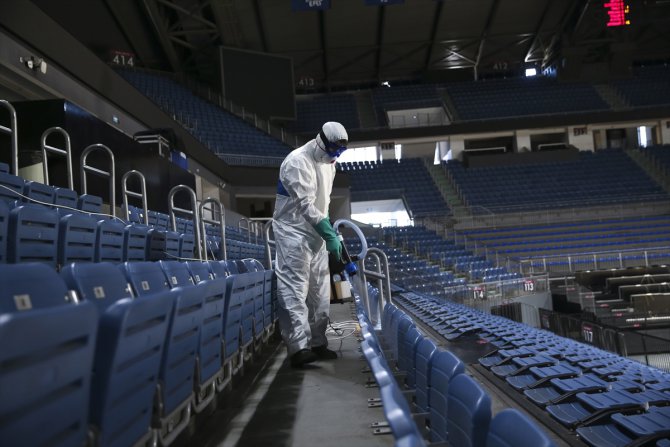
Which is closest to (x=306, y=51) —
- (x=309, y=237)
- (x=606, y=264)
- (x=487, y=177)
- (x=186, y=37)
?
(x=186, y=37)

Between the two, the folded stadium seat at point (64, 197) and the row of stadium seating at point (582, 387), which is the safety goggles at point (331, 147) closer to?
the row of stadium seating at point (582, 387)

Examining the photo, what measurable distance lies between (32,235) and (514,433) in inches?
104

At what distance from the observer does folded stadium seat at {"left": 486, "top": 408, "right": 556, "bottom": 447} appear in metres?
1.14

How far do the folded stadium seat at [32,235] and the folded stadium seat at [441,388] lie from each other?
2.10 m

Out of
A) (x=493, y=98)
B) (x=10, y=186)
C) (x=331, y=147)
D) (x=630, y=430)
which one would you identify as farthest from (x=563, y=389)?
(x=493, y=98)

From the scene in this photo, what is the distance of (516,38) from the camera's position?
2486 centimetres

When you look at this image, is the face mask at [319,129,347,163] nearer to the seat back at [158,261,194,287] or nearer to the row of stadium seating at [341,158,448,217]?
the seat back at [158,261,194,287]

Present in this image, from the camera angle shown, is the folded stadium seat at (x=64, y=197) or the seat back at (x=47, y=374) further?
the folded stadium seat at (x=64, y=197)

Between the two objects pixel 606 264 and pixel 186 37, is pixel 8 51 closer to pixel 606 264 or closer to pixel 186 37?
pixel 606 264

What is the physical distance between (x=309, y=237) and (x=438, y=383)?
2.04 m

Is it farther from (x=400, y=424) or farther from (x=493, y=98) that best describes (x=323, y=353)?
(x=493, y=98)

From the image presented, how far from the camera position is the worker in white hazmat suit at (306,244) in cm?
365

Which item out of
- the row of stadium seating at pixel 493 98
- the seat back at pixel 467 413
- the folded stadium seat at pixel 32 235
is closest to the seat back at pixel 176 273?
the folded stadium seat at pixel 32 235

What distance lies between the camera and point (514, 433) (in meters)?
1.23
